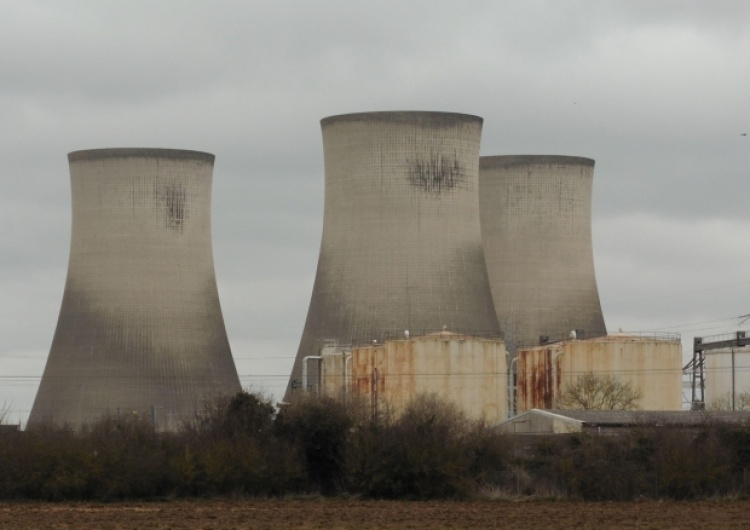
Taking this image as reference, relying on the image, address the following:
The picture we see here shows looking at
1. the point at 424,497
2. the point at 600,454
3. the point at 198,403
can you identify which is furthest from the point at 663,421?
the point at 198,403

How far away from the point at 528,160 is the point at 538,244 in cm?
188

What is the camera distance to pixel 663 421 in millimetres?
28625

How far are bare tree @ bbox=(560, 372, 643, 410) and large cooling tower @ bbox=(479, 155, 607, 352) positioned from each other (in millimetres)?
6683

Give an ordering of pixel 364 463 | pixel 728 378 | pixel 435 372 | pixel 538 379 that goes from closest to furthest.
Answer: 1. pixel 364 463
2. pixel 435 372
3. pixel 538 379
4. pixel 728 378

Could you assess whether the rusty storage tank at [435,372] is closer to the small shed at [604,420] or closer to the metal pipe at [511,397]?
A: the small shed at [604,420]

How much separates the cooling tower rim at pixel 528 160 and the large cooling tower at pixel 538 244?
22 mm

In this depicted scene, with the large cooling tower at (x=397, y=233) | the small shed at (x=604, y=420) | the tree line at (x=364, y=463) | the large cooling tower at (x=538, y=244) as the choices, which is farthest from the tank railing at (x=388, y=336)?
the tree line at (x=364, y=463)

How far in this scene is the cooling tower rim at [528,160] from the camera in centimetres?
4284

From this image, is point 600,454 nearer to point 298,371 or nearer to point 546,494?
point 546,494

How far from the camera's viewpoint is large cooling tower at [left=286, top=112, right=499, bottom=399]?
3694 centimetres

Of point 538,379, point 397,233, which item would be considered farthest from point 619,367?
point 397,233

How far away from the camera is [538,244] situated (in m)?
43.0

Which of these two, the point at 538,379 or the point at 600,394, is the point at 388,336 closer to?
the point at 538,379

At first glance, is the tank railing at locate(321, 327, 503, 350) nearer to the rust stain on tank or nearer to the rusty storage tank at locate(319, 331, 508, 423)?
the rust stain on tank
